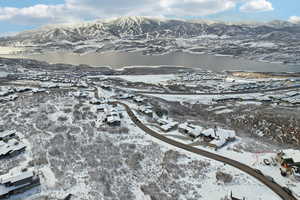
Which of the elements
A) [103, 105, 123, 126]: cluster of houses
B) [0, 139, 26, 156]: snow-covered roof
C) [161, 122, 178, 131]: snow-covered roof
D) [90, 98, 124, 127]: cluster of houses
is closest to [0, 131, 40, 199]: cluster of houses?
[0, 139, 26, 156]: snow-covered roof

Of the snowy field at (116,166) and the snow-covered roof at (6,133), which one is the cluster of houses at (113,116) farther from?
the snow-covered roof at (6,133)

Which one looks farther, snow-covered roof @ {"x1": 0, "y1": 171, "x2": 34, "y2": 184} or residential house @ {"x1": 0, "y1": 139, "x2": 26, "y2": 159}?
residential house @ {"x1": 0, "y1": 139, "x2": 26, "y2": 159}

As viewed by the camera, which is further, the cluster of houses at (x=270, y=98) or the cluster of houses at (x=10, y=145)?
the cluster of houses at (x=270, y=98)

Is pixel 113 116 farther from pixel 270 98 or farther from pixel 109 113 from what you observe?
pixel 270 98

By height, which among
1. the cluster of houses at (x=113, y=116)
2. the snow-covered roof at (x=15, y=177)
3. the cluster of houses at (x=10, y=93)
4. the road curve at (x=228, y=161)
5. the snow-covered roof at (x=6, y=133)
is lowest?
the road curve at (x=228, y=161)

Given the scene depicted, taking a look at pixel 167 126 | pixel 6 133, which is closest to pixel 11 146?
pixel 6 133

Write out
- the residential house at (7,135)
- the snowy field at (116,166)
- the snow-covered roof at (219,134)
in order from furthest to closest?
the snow-covered roof at (219,134) → the residential house at (7,135) → the snowy field at (116,166)

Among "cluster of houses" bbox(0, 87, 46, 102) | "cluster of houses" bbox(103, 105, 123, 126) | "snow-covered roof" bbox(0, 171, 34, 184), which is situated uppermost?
"cluster of houses" bbox(0, 87, 46, 102)

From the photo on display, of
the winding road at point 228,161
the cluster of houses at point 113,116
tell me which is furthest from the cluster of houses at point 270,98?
the winding road at point 228,161

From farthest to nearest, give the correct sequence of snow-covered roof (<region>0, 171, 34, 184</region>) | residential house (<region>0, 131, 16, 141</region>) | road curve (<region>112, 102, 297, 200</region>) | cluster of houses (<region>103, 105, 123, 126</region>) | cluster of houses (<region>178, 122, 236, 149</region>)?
cluster of houses (<region>103, 105, 123, 126</region>)
residential house (<region>0, 131, 16, 141</region>)
cluster of houses (<region>178, 122, 236, 149</region>)
road curve (<region>112, 102, 297, 200</region>)
snow-covered roof (<region>0, 171, 34, 184</region>)

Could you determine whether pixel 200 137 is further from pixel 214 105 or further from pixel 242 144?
pixel 214 105

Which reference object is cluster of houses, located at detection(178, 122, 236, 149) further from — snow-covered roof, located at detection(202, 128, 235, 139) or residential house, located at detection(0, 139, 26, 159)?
residential house, located at detection(0, 139, 26, 159)
